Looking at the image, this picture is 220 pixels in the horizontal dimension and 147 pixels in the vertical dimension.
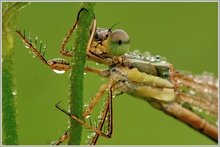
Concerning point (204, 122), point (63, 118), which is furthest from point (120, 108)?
point (204, 122)

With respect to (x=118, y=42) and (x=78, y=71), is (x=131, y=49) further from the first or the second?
(x=78, y=71)

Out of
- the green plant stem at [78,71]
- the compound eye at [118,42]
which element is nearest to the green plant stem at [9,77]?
the green plant stem at [78,71]

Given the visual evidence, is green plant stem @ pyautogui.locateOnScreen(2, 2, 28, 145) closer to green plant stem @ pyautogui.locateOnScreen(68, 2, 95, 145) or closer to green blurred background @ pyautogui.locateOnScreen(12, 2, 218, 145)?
green plant stem @ pyautogui.locateOnScreen(68, 2, 95, 145)

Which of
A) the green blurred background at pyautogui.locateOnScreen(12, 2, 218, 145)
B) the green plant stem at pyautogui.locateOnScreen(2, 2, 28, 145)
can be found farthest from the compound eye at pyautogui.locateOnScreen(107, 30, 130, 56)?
the green blurred background at pyautogui.locateOnScreen(12, 2, 218, 145)

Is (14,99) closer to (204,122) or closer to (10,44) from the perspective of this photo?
(10,44)

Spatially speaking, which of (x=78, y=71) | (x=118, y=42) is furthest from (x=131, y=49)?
(x=78, y=71)

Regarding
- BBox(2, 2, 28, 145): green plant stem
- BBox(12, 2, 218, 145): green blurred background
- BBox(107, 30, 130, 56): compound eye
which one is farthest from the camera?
BBox(12, 2, 218, 145): green blurred background
